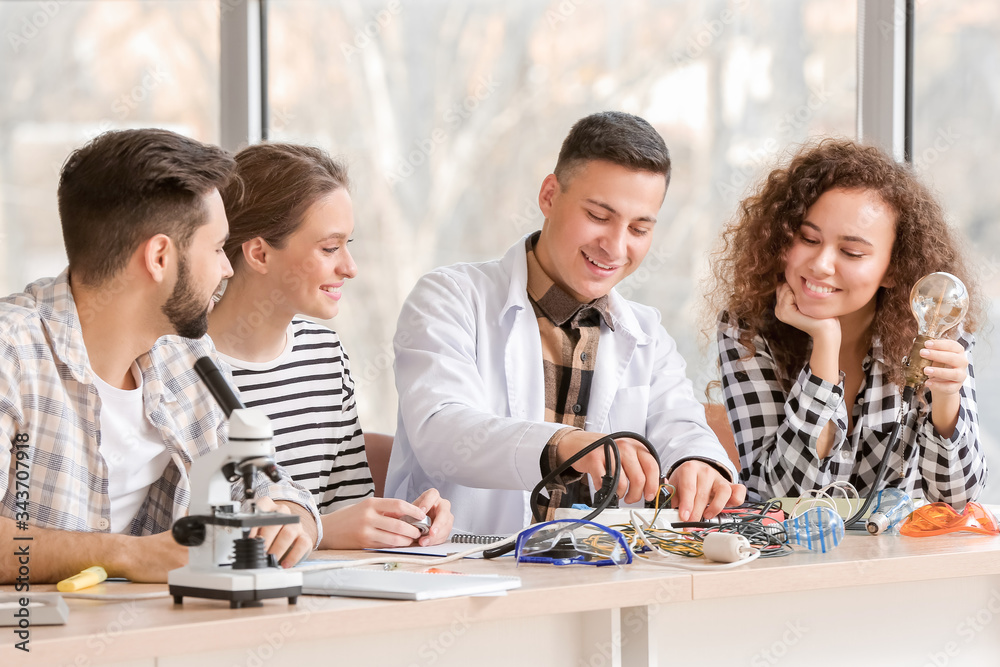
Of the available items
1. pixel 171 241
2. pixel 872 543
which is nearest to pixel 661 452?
pixel 872 543

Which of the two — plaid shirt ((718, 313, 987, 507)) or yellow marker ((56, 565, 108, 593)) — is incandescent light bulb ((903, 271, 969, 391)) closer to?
plaid shirt ((718, 313, 987, 507))

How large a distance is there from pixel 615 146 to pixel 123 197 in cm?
108

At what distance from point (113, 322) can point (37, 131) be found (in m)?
2.77

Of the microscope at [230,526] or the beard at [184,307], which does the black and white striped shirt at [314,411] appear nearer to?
the beard at [184,307]

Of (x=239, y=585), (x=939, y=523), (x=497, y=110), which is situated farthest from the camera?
(x=497, y=110)

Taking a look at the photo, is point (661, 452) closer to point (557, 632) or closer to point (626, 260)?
point (626, 260)

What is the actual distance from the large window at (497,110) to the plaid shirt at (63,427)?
97.5 inches

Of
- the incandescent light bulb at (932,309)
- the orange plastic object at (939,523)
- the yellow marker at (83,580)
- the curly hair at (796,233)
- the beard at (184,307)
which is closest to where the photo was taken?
the yellow marker at (83,580)

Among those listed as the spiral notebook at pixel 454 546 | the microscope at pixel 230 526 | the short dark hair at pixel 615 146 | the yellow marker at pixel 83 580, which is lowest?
the spiral notebook at pixel 454 546

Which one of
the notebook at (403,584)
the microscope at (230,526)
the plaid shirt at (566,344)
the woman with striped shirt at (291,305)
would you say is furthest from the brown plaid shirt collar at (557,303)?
the microscope at (230,526)

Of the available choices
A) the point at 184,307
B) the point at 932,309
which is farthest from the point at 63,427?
the point at 932,309

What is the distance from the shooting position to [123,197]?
5.18ft

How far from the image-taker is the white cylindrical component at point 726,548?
1.37 meters

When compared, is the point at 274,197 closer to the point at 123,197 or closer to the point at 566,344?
the point at 123,197
